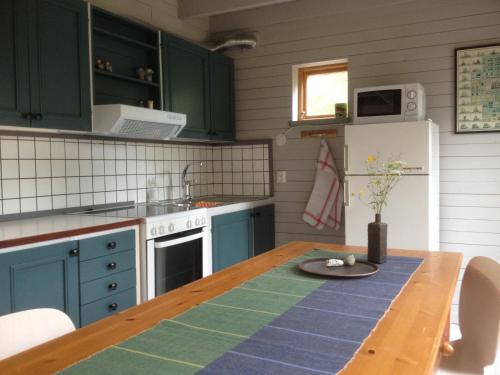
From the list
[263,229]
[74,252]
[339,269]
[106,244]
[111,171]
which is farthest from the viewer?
[263,229]

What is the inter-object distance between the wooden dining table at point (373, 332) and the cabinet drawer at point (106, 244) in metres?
1.05

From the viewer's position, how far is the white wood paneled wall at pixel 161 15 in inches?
139

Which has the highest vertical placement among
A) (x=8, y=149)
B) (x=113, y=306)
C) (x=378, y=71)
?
(x=378, y=71)

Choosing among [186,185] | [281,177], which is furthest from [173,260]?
[281,177]

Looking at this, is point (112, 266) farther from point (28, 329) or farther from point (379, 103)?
point (379, 103)

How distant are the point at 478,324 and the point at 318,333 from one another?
0.69m

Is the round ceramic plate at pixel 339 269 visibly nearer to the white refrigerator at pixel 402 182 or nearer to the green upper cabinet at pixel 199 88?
the white refrigerator at pixel 402 182

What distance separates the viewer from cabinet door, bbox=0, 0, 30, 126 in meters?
2.40

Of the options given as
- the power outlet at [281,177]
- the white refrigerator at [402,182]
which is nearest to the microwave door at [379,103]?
the white refrigerator at [402,182]

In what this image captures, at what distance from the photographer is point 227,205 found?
12.3 ft

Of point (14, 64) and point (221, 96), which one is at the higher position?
point (221, 96)

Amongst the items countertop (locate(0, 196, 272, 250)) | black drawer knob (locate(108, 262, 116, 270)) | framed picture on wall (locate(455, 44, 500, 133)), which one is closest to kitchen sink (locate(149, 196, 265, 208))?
countertop (locate(0, 196, 272, 250))

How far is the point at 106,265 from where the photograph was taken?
2.64 metres

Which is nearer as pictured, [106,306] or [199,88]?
[106,306]
